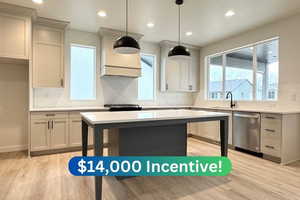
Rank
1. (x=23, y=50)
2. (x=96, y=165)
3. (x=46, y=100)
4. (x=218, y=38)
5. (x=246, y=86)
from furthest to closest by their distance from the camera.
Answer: (x=218, y=38) < (x=246, y=86) < (x=46, y=100) < (x=23, y=50) < (x=96, y=165)

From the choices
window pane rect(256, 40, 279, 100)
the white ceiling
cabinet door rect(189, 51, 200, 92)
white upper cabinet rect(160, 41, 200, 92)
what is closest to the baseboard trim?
the white ceiling

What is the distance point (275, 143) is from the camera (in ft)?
10.4

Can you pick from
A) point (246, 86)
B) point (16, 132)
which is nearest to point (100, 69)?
point (16, 132)

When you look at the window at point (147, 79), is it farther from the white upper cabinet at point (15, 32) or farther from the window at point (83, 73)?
the white upper cabinet at point (15, 32)

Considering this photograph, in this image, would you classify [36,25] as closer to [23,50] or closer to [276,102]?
[23,50]

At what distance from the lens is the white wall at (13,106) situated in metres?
3.71

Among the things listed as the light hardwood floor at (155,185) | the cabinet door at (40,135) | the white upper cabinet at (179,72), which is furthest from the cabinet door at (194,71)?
the cabinet door at (40,135)

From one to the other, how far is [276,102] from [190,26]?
2407 millimetres

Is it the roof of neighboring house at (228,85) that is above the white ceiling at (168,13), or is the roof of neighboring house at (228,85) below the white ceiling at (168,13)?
below

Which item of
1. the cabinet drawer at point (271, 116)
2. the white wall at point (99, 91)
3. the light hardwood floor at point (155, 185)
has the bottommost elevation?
the light hardwood floor at point (155, 185)

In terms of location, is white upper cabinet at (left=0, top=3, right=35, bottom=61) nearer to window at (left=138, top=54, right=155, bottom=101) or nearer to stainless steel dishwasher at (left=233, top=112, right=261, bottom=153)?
window at (left=138, top=54, right=155, bottom=101)

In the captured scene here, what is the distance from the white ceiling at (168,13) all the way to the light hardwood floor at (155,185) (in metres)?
2.69

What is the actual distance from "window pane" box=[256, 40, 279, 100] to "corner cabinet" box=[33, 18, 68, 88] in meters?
4.33

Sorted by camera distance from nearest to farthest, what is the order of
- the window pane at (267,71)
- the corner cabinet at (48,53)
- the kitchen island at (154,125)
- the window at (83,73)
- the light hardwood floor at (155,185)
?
the kitchen island at (154,125) < the light hardwood floor at (155,185) < the corner cabinet at (48,53) < the window pane at (267,71) < the window at (83,73)
